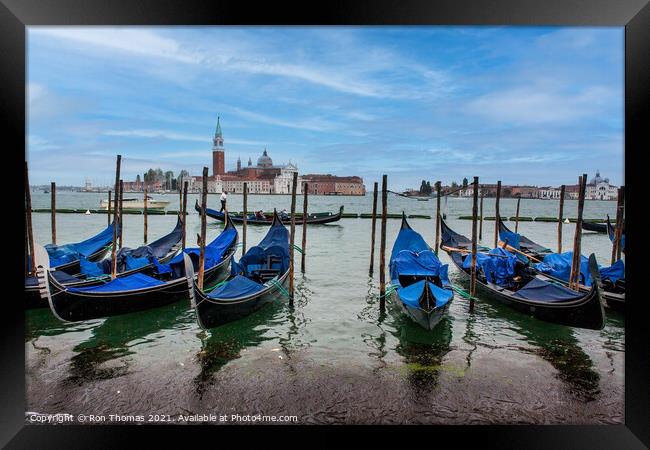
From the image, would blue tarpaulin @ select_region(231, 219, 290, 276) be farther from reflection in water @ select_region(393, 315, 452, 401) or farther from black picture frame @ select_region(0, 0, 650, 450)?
black picture frame @ select_region(0, 0, 650, 450)

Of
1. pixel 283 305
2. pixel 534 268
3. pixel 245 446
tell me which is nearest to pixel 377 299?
pixel 283 305

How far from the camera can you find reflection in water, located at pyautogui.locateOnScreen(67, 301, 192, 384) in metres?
3.54

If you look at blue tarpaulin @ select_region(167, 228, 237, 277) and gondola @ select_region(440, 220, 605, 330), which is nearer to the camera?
gondola @ select_region(440, 220, 605, 330)

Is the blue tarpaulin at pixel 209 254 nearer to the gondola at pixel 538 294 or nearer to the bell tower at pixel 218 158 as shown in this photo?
the gondola at pixel 538 294

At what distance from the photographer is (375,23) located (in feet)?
8.30

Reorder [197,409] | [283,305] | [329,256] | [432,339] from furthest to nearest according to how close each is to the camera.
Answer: [329,256], [283,305], [432,339], [197,409]

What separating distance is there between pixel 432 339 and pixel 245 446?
2.68 meters

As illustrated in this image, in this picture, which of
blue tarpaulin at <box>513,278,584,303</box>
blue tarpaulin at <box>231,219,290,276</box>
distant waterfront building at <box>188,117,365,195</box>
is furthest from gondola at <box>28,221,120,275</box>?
distant waterfront building at <box>188,117,365,195</box>

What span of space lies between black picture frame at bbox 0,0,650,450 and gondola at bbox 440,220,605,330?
154 cm

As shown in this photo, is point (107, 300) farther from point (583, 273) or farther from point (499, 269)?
point (583, 273)

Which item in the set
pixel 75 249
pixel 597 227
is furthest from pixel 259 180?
pixel 75 249

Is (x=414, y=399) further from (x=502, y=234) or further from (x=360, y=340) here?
(x=502, y=234)

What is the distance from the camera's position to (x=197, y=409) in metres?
3.00

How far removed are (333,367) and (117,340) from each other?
7.59ft
